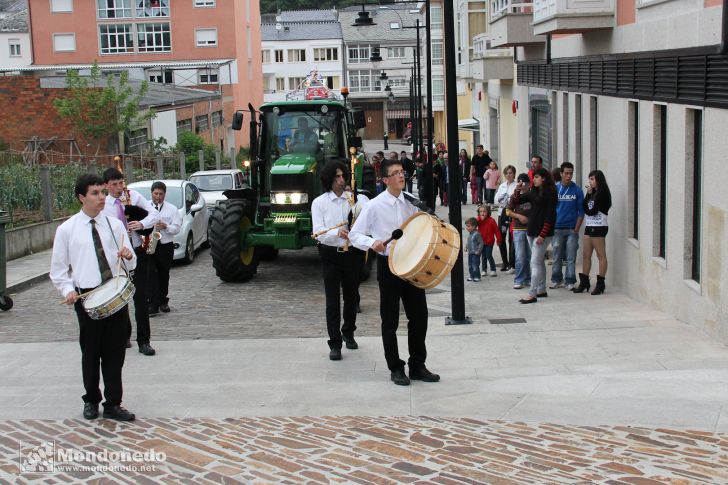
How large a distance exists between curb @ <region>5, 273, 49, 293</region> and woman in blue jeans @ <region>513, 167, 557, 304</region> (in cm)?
769

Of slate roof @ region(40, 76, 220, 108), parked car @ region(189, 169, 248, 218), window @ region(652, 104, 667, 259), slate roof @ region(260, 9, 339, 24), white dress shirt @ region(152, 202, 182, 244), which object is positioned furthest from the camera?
slate roof @ region(260, 9, 339, 24)

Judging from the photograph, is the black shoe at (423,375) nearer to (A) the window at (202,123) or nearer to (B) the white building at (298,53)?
(A) the window at (202,123)

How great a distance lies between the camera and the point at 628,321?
11.5 m

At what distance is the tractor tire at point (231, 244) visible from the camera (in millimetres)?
16047

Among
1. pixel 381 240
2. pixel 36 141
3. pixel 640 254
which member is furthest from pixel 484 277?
pixel 36 141

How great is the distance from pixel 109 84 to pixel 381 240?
33056mm

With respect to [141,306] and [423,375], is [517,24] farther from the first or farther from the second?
[423,375]

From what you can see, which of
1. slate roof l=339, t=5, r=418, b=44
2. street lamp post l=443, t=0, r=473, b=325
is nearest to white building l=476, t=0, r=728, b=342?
street lamp post l=443, t=0, r=473, b=325

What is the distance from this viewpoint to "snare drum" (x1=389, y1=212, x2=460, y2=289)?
816cm

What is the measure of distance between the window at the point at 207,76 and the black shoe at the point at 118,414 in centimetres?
5952

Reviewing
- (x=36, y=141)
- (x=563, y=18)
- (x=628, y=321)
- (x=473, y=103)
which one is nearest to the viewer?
(x=628, y=321)

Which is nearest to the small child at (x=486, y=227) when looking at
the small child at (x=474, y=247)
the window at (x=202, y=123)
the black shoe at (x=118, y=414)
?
the small child at (x=474, y=247)

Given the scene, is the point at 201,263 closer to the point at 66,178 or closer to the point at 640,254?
the point at 66,178

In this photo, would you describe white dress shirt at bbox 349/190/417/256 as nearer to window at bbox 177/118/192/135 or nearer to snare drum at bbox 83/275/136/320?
snare drum at bbox 83/275/136/320
